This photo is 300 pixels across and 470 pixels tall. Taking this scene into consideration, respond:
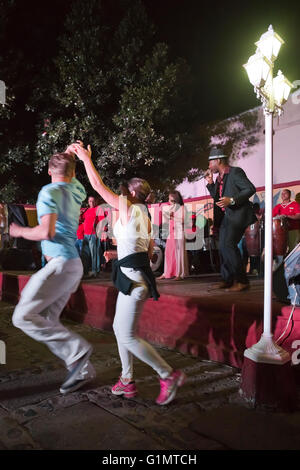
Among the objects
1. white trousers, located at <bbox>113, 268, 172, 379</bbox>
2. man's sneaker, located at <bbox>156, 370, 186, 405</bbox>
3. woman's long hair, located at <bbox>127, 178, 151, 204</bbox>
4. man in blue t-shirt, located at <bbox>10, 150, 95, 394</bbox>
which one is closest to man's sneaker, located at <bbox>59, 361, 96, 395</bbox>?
man in blue t-shirt, located at <bbox>10, 150, 95, 394</bbox>

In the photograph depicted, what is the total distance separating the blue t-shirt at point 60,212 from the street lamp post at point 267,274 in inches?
67.6

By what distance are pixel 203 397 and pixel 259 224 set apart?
14.7ft

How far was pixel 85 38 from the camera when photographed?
40.7ft

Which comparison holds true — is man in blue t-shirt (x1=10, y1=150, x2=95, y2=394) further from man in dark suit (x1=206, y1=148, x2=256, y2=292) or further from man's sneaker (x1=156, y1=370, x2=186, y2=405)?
man in dark suit (x1=206, y1=148, x2=256, y2=292)

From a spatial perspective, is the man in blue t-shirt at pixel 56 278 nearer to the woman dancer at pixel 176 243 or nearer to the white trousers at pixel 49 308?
the white trousers at pixel 49 308

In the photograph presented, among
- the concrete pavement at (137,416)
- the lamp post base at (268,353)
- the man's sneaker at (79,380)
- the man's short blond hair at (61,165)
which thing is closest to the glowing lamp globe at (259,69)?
the man's short blond hair at (61,165)

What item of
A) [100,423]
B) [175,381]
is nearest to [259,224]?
[175,381]

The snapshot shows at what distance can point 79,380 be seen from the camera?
335cm

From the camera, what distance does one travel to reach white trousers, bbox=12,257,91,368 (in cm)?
310

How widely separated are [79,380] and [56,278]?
3.17 feet

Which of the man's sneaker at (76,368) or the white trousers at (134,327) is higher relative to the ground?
the white trousers at (134,327)

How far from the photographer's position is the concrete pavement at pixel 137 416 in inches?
98.0

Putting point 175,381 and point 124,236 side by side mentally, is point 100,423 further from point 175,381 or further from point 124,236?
point 124,236

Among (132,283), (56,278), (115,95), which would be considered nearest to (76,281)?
(56,278)
